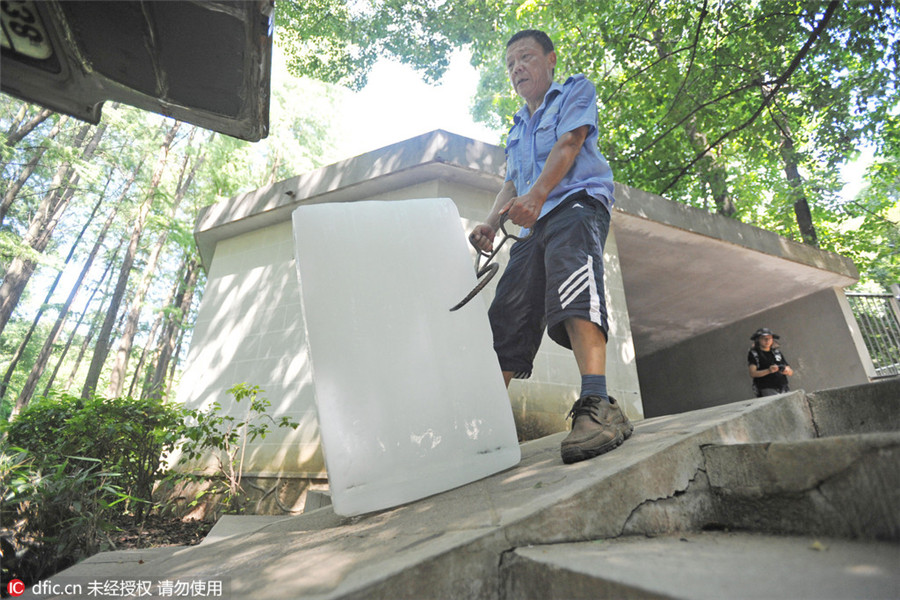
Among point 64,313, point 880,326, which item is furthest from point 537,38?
point 64,313

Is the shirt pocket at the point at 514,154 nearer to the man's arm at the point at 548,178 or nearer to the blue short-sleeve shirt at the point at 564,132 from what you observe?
the blue short-sleeve shirt at the point at 564,132

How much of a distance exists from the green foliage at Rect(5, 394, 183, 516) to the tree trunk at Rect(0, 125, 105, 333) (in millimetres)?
9156

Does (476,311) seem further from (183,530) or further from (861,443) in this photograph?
(183,530)

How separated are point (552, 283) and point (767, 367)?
5.12 metres

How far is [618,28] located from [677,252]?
3191mm

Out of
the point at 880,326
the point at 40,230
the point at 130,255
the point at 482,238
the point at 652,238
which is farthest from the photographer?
the point at 40,230

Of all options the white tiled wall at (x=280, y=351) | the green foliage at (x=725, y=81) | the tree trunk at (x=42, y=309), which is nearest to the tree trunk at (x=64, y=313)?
the tree trunk at (x=42, y=309)

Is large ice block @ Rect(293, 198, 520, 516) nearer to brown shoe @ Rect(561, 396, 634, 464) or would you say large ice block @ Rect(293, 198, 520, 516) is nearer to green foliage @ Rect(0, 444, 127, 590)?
brown shoe @ Rect(561, 396, 634, 464)

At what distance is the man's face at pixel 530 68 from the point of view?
2.34 m

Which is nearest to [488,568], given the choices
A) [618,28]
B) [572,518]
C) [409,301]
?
[572,518]

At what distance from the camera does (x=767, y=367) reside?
5605mm

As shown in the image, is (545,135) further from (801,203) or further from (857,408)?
(801,203)

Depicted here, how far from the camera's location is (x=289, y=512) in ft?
12.4

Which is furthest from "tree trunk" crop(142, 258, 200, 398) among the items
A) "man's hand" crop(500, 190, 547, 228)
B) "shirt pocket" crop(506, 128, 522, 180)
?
"man's hand" crop(500, 190, 547, 228)
